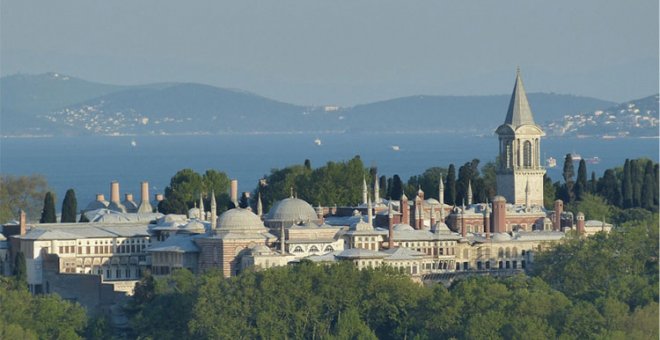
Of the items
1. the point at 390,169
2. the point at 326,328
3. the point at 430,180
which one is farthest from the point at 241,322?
the point at 390,169

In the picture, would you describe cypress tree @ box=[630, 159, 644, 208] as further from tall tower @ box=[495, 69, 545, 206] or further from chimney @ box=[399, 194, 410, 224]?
chimney @ box=[399, 194, 410, 224]

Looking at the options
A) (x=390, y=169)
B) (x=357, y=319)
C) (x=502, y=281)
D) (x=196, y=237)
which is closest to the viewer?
(x=357, y=319)

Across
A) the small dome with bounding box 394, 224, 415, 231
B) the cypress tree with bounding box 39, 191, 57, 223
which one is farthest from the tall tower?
the cypress tree with bounding box 39, 191, 57, 223

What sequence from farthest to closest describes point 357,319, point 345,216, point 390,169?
point 390,169 → point 345,216 → point 357,319

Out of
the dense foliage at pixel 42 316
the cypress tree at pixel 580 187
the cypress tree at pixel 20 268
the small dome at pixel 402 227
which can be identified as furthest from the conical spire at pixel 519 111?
the dense foliage at pixel 42 316

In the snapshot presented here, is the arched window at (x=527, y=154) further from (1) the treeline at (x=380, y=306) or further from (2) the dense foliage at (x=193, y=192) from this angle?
(1) the treeline at (x=380, y=306)

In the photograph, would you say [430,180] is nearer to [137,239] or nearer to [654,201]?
[654,201]

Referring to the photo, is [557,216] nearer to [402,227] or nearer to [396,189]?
[402,227]
